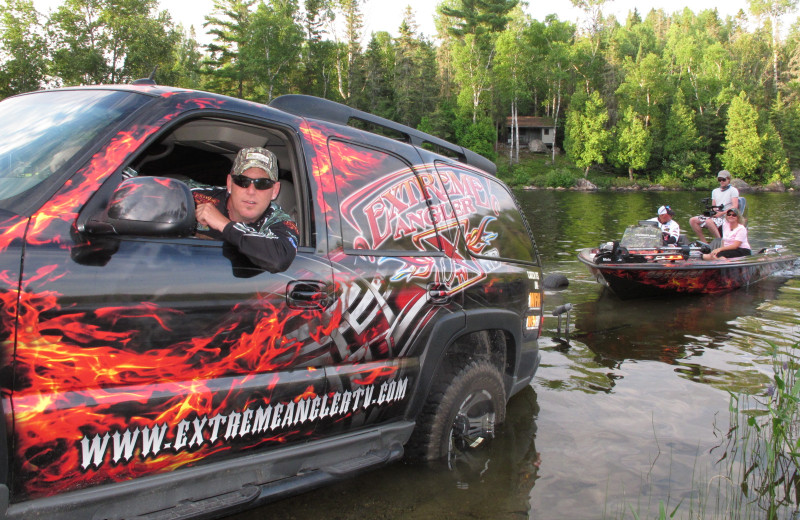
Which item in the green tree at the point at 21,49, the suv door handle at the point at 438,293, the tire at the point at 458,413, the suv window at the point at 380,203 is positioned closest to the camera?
the suv window at the point at 380,203

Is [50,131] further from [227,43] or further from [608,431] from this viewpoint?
[227,43]

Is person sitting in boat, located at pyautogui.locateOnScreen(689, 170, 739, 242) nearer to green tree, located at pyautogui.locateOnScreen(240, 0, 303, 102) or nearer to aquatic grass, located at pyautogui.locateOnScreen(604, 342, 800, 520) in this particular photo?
aquatic grass, located at pyautogui.locateOnScreen(604, 342, 800, 520)

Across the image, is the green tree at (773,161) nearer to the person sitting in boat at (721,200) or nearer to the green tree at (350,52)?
the green tree at (350,52)

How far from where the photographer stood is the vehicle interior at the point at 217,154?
3150mm

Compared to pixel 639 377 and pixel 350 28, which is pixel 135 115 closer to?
pixel 639 377

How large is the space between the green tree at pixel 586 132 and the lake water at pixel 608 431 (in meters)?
58.0

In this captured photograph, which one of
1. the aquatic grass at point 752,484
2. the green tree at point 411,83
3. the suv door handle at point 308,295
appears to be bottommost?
the aquatic grass at point 752,484

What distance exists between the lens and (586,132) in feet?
216

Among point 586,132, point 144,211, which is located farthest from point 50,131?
point 586,132

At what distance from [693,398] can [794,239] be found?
18600 millimetres

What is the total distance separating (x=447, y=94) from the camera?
84.8 m

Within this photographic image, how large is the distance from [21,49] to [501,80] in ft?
144

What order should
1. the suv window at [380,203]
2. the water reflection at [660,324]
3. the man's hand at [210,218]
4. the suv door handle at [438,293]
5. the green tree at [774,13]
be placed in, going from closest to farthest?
the man's hand at [210,218] < the suv window at [380,203] < the suv door handle at [438,293] < the water reflection at [660,324] < the green tree at [774,13]

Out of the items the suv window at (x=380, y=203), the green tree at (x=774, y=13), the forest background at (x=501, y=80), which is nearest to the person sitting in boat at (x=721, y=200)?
the suv window at (x=380, y=203)
